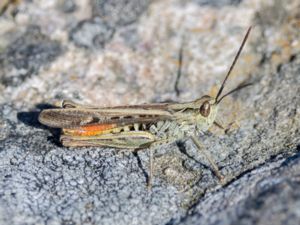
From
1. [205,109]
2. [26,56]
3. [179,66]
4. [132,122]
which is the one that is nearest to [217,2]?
[179,66]

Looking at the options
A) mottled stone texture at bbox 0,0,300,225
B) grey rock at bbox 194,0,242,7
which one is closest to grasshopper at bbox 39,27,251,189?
mottled stone texture at bbox 0,0,300,225

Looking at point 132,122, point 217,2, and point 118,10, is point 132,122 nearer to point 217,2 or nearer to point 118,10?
point 118,10

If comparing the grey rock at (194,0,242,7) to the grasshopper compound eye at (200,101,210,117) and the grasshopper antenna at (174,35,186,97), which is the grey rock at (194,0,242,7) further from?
the grasshopper compound eye at (200,101,210,117)

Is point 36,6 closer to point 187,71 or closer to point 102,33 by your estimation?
point 102,33

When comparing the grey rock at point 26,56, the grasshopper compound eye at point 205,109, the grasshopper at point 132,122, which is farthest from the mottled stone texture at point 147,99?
the grasshopper compound eye at point 205,109

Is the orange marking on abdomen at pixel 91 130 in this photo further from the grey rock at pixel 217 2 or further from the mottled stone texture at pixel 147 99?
the grey rock at pixel 217 2

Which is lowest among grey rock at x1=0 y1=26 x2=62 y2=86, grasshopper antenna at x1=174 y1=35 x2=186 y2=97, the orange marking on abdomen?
the orange marking on abdomen

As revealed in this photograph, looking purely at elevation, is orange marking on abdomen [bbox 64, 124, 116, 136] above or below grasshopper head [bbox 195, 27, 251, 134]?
above
